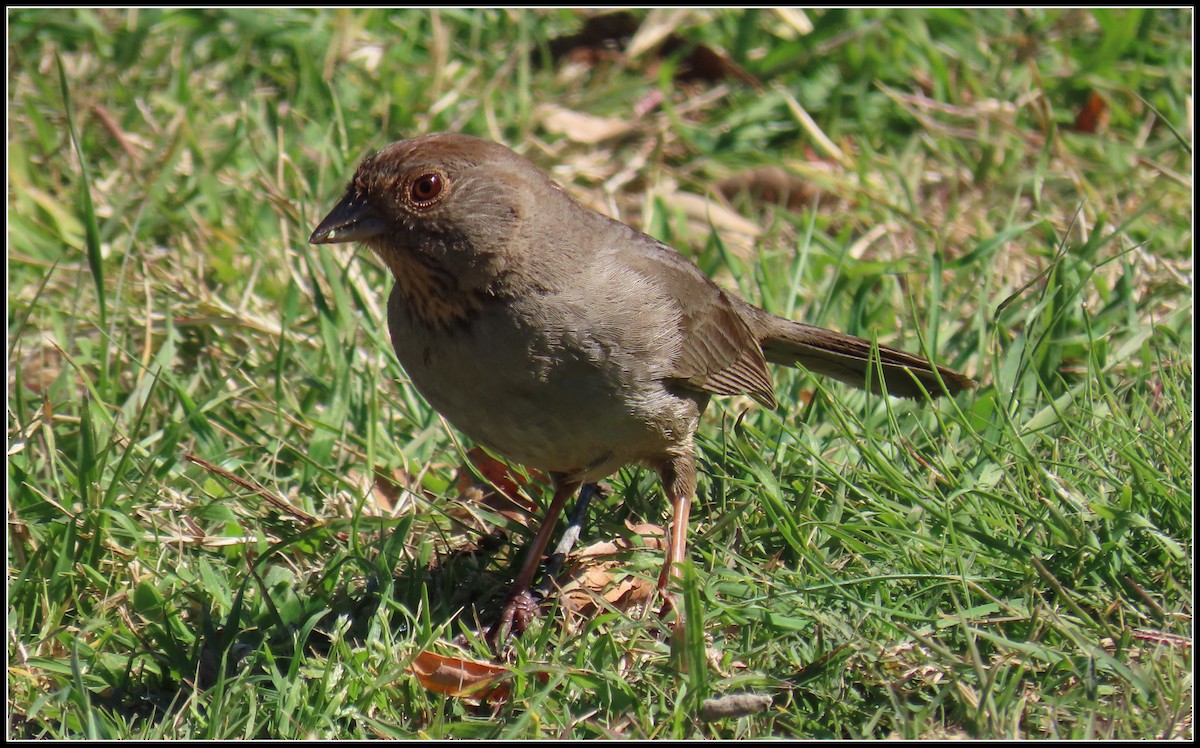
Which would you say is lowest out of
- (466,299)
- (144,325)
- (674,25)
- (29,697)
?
(29,697)

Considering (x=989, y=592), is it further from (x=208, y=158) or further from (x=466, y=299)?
(x=208, y=158)

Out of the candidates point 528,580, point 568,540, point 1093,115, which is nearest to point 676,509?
point 568,540

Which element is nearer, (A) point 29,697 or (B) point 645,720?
Answer: (B) point 645,720

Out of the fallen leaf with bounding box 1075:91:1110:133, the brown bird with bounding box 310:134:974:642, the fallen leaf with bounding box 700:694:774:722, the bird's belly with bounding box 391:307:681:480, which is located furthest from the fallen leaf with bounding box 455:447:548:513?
the fallen leaf with bounding box 1075:91:1110:133

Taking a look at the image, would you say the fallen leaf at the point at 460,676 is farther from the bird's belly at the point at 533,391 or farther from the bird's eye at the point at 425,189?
the bird's eye at the point at 425,189

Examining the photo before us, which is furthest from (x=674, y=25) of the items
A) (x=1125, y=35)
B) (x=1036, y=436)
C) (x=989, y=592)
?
(x=989, y=592)

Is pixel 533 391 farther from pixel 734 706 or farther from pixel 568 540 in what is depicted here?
pixel 734 706
